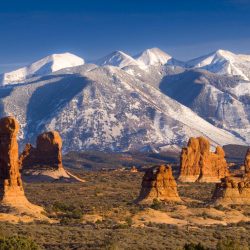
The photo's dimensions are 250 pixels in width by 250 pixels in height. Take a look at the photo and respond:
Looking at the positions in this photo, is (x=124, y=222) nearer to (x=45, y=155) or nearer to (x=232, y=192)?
(x=232, y=192)

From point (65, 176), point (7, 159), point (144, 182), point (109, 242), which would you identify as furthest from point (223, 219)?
point (65, 176)

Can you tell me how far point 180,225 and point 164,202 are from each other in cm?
1473

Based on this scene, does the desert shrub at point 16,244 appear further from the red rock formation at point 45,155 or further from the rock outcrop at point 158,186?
the red rock formation at point 45,155

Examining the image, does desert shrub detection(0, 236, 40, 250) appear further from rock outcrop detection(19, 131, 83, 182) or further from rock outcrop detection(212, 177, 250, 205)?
rock outcrop detection(19, 131, 83, 182)

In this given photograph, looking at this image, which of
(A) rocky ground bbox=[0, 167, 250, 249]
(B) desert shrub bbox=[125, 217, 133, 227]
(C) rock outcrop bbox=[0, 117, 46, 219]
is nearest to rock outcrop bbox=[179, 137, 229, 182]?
(A) rocky ground bbox=[0, 167, 250, 249]

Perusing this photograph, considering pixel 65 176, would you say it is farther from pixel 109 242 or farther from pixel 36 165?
pixel 109 242

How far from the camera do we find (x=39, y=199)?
4050 inches

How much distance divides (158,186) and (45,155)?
52.4m

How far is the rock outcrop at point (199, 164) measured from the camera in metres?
149

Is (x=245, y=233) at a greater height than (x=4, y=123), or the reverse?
(x=4, y=123)

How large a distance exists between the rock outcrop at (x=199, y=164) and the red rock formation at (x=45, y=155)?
19989 millimetres

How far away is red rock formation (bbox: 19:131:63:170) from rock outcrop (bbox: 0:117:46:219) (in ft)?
188

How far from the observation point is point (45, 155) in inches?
5861

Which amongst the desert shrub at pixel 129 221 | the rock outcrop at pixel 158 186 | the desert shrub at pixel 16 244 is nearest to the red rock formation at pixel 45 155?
the rock outcrop at pixel 158 186
